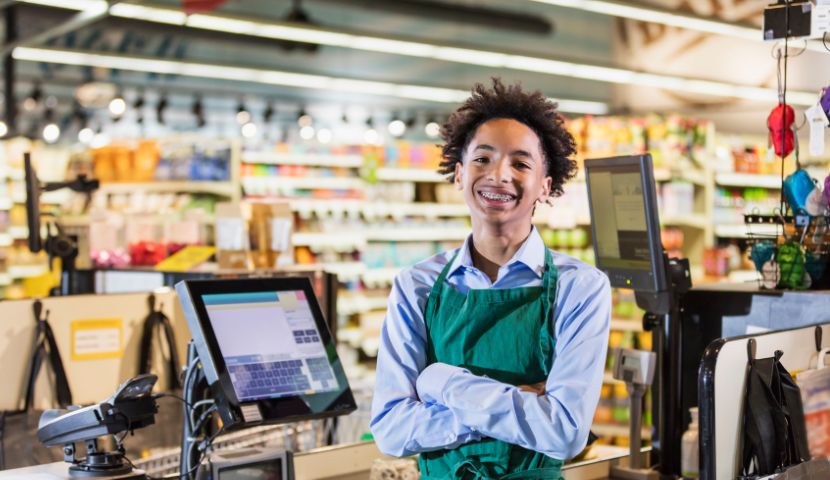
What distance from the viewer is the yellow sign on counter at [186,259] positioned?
3.50 meters

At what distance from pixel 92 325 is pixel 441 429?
1.56 meters

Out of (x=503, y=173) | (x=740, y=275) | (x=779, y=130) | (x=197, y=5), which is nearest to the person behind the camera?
(x=503, y=173)

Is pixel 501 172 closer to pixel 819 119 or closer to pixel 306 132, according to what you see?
pixel 819 119

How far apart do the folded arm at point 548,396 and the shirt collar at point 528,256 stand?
11 centimetres

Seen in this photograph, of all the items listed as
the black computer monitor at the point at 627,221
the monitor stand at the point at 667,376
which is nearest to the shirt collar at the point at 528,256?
the black computer monitor at the point at 627,221

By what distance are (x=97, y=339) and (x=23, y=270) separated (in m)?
6.82

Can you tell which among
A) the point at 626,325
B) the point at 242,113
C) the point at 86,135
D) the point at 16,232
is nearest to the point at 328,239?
the point at 626,325

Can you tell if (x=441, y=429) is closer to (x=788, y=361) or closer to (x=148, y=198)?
(x=788, y=361)

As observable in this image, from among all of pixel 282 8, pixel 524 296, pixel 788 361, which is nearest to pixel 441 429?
pixel 524 296

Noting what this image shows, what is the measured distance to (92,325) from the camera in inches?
98.9

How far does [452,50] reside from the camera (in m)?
7.90

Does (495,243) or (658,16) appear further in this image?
(658,16)

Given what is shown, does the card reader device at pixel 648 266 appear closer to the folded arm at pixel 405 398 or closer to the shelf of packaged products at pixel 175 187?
the folded arm at pixel 405 398

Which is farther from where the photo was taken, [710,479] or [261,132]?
[261,132]
